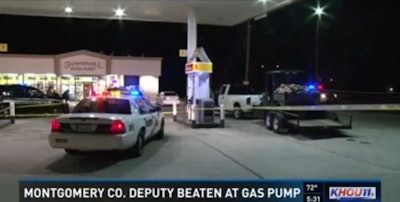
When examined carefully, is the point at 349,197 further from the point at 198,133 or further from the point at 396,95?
the point at 396,95

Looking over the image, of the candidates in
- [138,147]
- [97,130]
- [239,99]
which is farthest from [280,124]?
[97,130]

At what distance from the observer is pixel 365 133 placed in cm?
1745

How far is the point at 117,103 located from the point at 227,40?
2104 inches

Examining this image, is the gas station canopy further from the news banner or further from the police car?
the news banner

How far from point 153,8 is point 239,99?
6234mm

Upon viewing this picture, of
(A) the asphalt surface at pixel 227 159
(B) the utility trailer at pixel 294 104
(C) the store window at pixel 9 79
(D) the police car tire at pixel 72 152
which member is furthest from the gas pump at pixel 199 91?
(C) the store window at pixel 9 79

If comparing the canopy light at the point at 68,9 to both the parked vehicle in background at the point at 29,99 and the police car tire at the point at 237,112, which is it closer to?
the parked vehicle in background at the point at 29,99

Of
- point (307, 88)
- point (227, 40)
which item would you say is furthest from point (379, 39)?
point (307, 88)

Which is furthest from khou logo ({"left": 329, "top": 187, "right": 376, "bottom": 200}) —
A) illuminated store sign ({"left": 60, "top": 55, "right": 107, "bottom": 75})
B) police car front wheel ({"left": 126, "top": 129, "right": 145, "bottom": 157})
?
illuminated store sign ({"left": 60, "top": 55, "right": 107, "bottom": 75})

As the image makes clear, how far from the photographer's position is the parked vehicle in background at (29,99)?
2558 cm

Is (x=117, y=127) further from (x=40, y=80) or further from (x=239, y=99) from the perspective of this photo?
(x=40, y=80)

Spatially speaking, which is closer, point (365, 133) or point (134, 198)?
point (134, 198)

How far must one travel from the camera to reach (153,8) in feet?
80.1

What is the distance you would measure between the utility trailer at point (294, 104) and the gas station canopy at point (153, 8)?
4.67 metres
